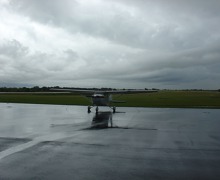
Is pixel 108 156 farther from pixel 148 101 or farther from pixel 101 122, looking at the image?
pixel 148 101

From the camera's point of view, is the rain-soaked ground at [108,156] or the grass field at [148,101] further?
the grass field at [148,101]

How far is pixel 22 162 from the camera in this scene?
7.36 metres

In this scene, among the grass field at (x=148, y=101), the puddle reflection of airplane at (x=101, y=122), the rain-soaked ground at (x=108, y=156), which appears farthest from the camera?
the grass field at (x=148, y=101)

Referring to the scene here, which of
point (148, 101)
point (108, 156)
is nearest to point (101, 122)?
point (108, 156)

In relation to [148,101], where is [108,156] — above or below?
below

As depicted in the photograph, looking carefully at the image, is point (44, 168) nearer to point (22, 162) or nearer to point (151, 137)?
point (22, 162)

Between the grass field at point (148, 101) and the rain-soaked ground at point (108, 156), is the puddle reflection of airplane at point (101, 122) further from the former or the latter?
the grass field at point (148, 101)

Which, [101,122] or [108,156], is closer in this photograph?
[108,156]

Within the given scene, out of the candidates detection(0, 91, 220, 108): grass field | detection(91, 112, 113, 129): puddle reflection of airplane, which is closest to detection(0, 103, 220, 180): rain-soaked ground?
detection(91, 112, 113, 129): puddle reflection of airplane

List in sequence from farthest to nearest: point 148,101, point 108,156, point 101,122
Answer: point 148,101 → point 101,122 → point 108,156

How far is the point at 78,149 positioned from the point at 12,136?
4.16 metres

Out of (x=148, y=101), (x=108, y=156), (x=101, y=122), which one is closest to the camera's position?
(x=108, y=156)

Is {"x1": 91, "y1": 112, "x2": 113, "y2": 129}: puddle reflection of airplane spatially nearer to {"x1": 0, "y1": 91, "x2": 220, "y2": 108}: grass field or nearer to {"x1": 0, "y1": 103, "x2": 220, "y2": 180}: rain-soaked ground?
{"x1": 0, "y1": 103, "x2": 220, "y2": 180}: rain-soaked ground

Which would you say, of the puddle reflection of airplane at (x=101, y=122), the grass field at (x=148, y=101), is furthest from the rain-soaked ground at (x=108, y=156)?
the grass field at (x=148, y=101)
